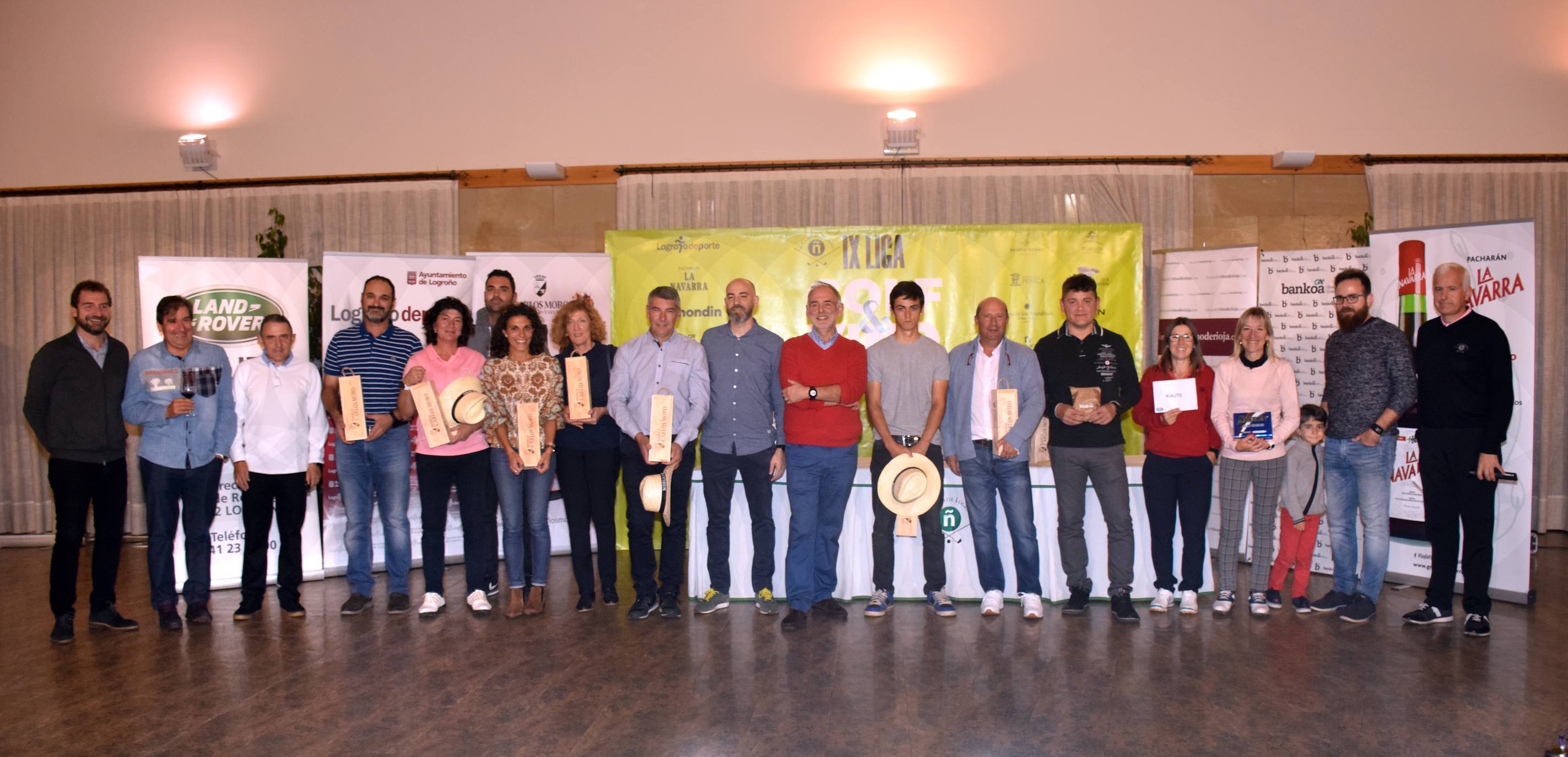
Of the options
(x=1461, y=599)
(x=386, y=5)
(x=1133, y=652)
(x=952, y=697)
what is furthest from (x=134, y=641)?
(x=1461, y=599)

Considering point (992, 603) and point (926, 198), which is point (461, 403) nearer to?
point (992, 603)

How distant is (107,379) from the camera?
419cm

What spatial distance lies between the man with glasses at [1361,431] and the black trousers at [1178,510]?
0.67 meters

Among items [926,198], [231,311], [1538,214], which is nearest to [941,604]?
[926,198]

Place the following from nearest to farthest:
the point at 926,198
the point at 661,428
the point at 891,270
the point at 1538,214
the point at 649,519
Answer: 1. the point at 661,428
2. the point at 649,519
3. the point at 891,270
4. the point at 1538,214
5. the point at 926,198

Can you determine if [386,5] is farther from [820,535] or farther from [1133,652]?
[1133,652]

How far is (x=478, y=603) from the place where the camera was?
442 cm

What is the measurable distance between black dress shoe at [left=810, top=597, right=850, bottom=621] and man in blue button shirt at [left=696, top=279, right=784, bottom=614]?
8.4 inches

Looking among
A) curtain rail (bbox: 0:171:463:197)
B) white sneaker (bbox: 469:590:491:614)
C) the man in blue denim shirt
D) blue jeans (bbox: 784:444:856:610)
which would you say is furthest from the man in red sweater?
curtain rail (bbox: 0:171:463:197)

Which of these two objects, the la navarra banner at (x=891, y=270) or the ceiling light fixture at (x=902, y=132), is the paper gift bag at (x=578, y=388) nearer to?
the la navarra banner at (x=891, y=270)

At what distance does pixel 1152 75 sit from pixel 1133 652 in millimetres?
4927

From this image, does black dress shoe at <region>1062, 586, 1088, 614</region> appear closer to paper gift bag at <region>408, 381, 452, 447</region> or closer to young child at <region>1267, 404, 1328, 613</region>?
young child at <region>1267, 404, 1328, 613</region>

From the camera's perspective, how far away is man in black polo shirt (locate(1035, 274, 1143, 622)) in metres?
4.13

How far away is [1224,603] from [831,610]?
193 cm
